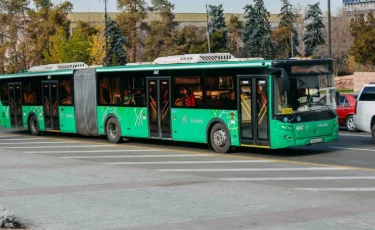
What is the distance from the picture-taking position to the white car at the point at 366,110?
22234 mm

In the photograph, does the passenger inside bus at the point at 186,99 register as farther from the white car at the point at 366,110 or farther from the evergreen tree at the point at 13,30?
the evergreen tree at the point at 13,30

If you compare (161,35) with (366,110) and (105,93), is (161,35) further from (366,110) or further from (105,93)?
(366,110)

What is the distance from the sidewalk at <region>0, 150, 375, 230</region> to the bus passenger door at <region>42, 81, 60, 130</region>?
13042 mm

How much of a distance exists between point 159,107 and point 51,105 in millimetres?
7923

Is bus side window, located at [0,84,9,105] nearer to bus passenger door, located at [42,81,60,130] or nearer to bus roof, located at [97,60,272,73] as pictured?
bus passenger door, located at [42,81,60,130]

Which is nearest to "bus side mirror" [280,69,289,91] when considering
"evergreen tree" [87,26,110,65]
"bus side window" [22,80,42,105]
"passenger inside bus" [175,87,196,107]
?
"passenger inside bus" [175,87,196,107]

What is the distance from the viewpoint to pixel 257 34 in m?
86.6

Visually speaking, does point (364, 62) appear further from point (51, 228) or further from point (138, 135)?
point (51, 228)

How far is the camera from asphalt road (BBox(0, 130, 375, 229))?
1302 centimetres

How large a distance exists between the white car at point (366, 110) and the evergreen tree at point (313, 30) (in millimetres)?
73623

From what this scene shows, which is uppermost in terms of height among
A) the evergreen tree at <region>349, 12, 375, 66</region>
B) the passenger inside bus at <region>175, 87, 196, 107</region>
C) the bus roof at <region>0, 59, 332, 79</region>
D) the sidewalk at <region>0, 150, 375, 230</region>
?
the evergreen tree at <region>349, 12, 375, 66</region>

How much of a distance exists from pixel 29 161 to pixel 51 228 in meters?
10.2

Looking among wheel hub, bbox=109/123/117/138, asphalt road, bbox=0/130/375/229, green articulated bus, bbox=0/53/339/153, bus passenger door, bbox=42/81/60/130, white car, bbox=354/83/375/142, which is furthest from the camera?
bus passenger door, bbox=42/81/60/130

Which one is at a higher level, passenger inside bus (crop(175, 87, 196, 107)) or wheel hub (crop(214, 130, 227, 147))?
passenger inside bus (crop(175, 87, 196, 107))
